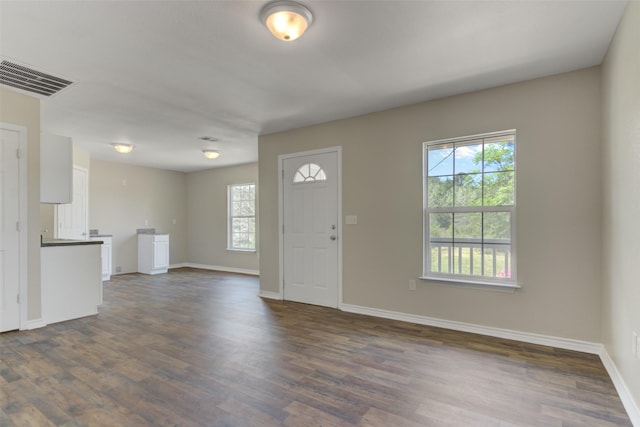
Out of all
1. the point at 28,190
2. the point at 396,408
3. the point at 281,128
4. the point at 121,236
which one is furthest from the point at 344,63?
the point at 121,236

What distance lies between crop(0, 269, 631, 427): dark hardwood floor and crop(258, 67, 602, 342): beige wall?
12.2 inches

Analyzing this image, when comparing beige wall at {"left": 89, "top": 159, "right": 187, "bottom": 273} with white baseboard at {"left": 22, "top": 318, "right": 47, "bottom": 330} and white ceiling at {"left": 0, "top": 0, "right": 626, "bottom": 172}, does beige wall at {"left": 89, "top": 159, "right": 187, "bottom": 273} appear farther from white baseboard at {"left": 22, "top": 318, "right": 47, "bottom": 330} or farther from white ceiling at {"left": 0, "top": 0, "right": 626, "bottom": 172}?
white baseboard at {"left": 22, "top": 318, "right": 47, "bottom": 330}

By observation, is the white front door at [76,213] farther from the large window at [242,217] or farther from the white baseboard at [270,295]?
the white baseboard at [270,295]

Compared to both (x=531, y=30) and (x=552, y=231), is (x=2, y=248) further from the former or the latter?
(x=552, y=231)

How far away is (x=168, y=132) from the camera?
4.79 metres

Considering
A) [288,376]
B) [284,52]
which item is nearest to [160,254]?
[288,376]

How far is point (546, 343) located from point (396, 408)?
184 centimetres

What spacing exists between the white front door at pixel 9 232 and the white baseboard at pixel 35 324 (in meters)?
0.08

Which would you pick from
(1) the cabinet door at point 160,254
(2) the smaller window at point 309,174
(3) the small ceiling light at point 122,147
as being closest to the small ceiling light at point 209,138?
(3) the small ceiling light at point 122,147

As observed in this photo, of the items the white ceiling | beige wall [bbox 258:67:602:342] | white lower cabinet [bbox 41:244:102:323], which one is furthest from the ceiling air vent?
beige wall [bbox 258:67:602:342]

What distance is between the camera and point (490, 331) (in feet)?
10.6

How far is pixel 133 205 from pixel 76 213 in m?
1.56

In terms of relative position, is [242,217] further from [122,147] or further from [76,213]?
[76,213]

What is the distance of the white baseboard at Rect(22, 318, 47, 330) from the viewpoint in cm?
341
